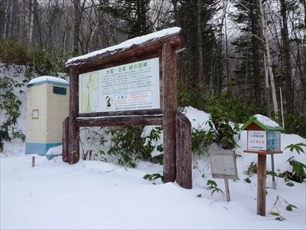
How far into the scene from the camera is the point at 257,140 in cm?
264

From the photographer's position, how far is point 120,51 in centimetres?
401

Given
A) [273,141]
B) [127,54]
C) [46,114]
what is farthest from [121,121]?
[46,114]

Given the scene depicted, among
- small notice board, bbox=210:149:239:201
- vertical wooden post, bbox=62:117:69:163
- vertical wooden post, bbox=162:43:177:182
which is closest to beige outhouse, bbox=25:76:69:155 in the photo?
vertical wooden post, bbox=62:117:69:163

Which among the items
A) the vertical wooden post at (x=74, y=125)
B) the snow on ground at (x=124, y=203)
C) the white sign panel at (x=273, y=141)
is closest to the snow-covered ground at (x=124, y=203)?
the snow on ground at (x=124, y=203)

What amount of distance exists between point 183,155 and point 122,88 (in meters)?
1.61

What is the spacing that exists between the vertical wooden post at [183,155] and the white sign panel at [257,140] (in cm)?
81

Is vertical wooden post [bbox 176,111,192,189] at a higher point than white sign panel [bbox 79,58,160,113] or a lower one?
lower

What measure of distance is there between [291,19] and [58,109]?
13593mm

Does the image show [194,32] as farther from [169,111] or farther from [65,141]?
[169,111]

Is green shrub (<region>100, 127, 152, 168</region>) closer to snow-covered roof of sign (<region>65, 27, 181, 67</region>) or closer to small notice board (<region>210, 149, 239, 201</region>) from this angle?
snow-covered roof of sign (<region>65, 27, 181, 67</region>)

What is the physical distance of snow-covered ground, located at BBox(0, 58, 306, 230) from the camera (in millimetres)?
2316

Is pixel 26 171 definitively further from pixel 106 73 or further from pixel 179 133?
pixel 179 133

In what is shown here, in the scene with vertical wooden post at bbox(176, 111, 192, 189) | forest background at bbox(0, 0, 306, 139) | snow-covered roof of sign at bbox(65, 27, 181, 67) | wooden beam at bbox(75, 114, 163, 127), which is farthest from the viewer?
forest background at bbox(0, 0, 306, 139)

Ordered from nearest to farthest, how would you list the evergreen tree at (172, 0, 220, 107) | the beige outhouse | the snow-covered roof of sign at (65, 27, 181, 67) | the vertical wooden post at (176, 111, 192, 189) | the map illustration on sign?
1. the vertical wooden post at (176, 111, 192, 189)
2. the snow-covered roof of sign at (65, 27, 181, 67)
3. the map illustration on sign
4. the beige outhouse
5. the evergreen tree at (172, 0, 220, 107)
